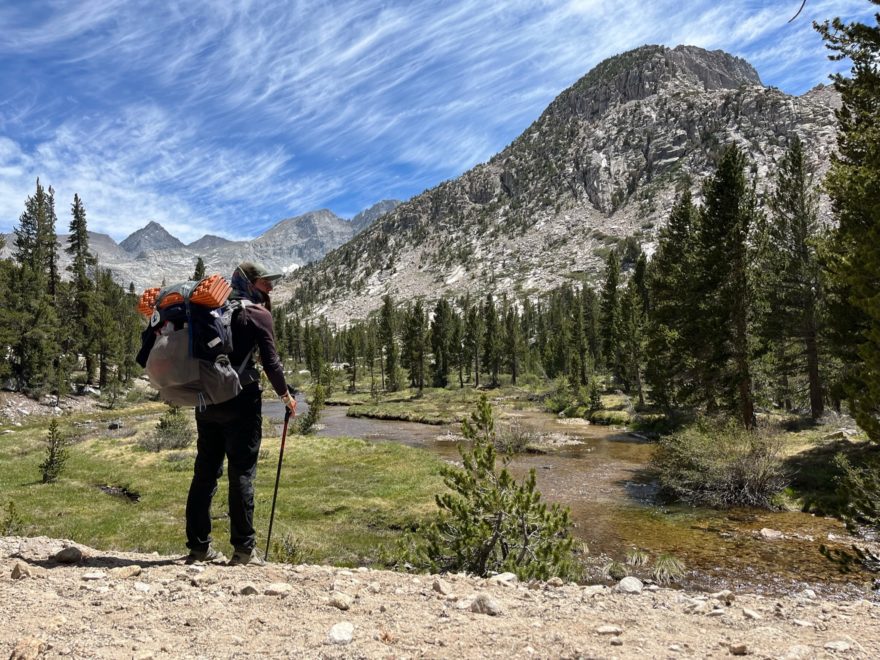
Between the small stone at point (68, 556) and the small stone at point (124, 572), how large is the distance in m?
0.85

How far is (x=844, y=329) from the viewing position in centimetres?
2042

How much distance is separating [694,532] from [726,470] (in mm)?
4282

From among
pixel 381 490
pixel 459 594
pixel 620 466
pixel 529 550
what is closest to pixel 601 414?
pixel 620 466

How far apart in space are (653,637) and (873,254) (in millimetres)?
6767

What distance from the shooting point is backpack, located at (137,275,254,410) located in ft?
16.3

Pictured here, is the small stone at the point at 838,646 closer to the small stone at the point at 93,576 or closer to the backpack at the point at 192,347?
→ the backpack at the point at 192,347

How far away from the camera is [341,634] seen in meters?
3.71

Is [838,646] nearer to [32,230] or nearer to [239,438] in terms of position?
[239,438]

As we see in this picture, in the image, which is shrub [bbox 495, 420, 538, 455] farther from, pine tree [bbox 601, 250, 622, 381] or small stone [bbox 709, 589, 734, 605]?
pine tree [bbox 601, 250, 622, 381]

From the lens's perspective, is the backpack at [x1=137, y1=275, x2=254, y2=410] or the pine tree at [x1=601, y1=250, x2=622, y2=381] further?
the pine tree at [x1=601, y1=250, x2=622, y2=381]

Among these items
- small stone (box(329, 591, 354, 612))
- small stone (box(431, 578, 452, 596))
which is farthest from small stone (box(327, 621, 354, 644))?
small stone (box(431, 578, 452, 596))

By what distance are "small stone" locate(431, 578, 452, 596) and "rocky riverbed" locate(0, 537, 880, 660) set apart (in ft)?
0.09

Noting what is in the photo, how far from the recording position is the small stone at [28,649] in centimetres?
299

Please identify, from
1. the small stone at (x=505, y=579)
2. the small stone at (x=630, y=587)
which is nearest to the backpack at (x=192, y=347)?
the small stone at (x=505, y=579)
